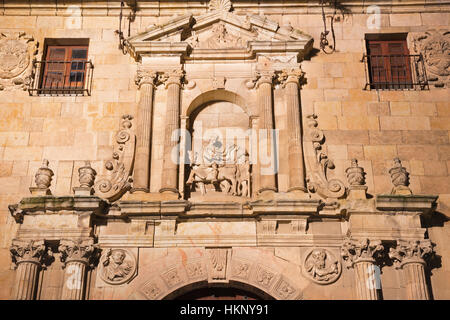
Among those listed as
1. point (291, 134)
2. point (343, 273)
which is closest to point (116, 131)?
point (291, 134)

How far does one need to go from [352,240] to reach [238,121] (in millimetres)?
3412

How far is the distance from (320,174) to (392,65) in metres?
3.15

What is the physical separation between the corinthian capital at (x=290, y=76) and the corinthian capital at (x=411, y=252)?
379cm

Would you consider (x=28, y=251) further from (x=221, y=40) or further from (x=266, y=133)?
(x=221, y=40)

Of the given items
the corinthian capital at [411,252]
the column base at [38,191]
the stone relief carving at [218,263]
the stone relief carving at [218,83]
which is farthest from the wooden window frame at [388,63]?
the column base at [38,191]

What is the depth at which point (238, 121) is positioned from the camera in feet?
43.8

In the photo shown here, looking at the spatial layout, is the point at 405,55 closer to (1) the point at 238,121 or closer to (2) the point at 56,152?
(1) the point at 238,121

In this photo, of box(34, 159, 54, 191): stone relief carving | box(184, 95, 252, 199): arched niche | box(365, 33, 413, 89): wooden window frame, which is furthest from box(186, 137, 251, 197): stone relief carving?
box(365, 33, 413, 89): wooden window frame

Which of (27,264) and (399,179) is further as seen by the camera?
(399,179)

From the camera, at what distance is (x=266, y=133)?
41.4 feet

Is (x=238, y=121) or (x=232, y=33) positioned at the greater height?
(x=232, y=33)

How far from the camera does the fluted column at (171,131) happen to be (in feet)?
40.0

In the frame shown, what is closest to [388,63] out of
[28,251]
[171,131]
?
[171,131]
